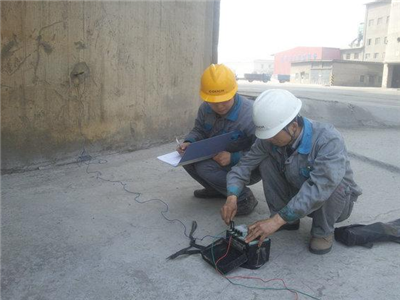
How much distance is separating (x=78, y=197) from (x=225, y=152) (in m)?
1.38

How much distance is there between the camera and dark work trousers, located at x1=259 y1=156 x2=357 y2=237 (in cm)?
229

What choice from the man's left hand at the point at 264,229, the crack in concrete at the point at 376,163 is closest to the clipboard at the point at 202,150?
the man's left hand at the point at 264,229

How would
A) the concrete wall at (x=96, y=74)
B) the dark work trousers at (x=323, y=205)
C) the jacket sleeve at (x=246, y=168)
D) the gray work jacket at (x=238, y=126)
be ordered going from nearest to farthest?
the dark work trousers at (x=323, y=205) < the jacket sleeve at (x=246, y=168) < the gray work jacket at (x=238, y=126) < the concrete wall at (x=96, y=74)

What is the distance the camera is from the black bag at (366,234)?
2.50 m

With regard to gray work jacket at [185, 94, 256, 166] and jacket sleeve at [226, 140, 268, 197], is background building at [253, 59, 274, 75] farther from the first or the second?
jacket sleeve at [226, 140, 268, 197]

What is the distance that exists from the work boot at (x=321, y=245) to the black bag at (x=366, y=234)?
6.4 inches

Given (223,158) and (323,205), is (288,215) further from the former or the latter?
(223,158)

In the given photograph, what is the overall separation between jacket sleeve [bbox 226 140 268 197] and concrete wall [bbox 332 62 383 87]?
34474mm

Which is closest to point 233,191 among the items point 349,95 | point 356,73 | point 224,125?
point 224,125

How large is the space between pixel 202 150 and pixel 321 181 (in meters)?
0.94

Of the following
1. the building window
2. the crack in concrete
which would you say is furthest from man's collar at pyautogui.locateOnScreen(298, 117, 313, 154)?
the building window

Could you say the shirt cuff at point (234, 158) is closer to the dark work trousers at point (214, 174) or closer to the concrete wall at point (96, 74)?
the dark work trousers at point (214, 174)

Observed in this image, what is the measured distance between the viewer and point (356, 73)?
3509 centimetres

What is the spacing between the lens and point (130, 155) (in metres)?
4.77
